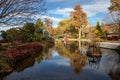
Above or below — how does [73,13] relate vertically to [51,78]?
above

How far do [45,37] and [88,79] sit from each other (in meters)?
46.9

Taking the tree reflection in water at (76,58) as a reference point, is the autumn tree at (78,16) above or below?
above

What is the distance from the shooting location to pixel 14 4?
424 inches

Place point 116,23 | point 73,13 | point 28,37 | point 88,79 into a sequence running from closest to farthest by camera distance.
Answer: point 88,79, point 28,37, point 116,23, point 73,13

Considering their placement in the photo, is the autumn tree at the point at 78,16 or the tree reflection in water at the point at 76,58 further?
the autumn tree at the point at 78,16

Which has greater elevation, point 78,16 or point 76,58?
point 78,16

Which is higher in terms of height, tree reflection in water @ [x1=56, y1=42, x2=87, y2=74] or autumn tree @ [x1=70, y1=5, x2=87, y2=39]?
autumn tree @ [x1=70, y1=5, x2=87, y2=39]

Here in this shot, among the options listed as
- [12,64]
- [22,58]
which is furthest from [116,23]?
[12,64]

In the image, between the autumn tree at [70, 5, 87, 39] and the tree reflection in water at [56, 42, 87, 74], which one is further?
the autumn tree at [70, 5, 87, 39]

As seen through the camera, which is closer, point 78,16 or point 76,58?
point 76,58

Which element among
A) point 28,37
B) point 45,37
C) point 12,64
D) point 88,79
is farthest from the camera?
point 45,37

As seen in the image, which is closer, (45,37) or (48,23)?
(45,37)

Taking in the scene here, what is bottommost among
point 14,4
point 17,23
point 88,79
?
point 88,79

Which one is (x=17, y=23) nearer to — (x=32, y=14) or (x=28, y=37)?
(x=32, y=14)
